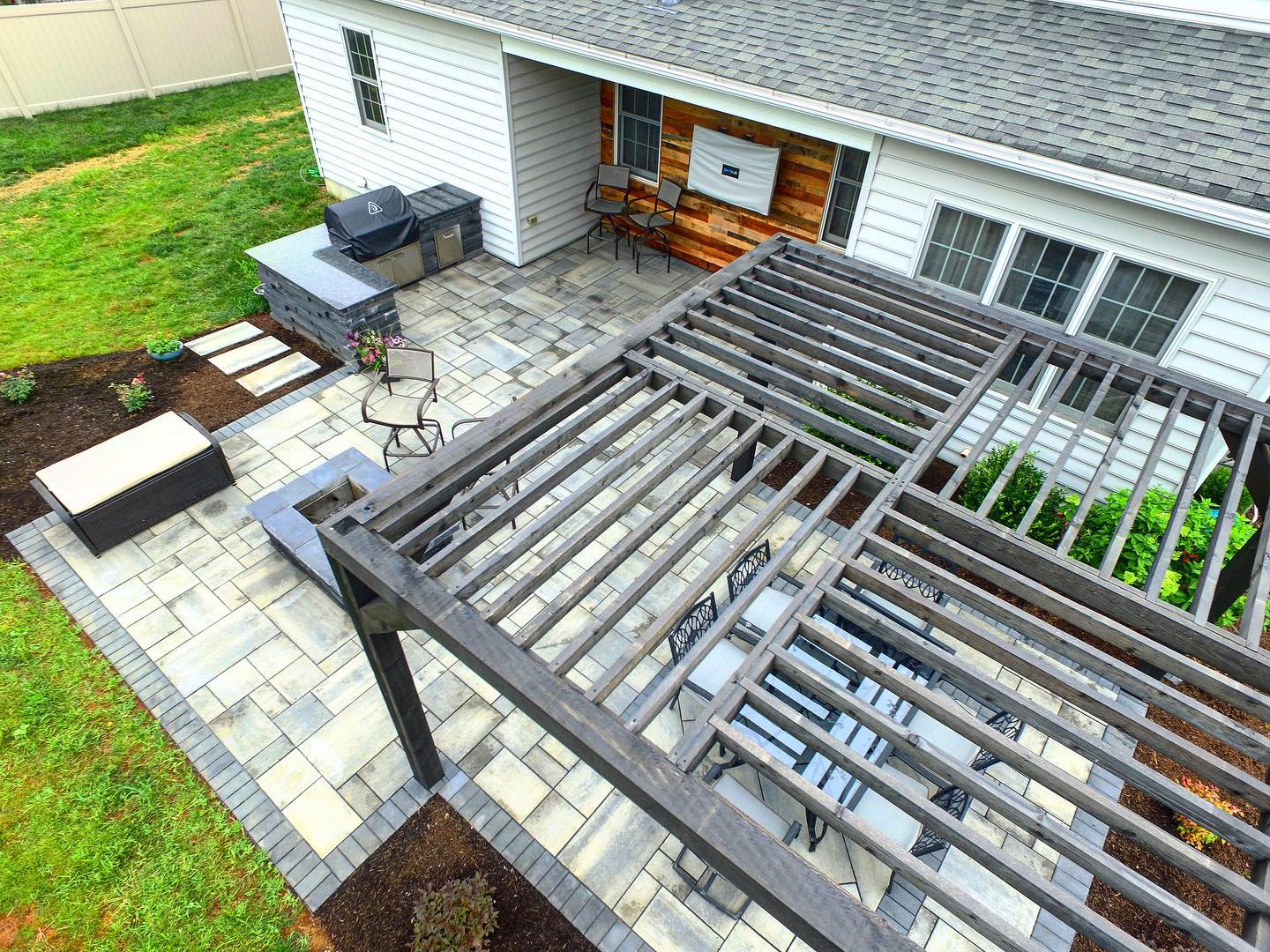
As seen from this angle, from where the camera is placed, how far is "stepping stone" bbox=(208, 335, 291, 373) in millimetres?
8555

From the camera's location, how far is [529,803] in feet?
16.0

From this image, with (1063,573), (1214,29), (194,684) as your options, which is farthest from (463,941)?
(1214,29)

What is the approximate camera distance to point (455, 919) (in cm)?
423

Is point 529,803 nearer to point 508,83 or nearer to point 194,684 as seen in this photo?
point 194,684

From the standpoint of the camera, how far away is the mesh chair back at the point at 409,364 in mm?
7555

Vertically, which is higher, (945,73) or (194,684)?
(945,73)

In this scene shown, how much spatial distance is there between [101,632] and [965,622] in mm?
6614

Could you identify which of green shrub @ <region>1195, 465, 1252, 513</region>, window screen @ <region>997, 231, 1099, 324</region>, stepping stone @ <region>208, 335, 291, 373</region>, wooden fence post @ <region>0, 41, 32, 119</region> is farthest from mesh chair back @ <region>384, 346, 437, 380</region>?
wooden fence post @ <region>0, 41, 32, 119</region>

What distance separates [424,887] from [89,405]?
687 cm

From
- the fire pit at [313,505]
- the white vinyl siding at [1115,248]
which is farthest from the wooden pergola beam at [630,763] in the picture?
the white vinyl siding at [1115,248]

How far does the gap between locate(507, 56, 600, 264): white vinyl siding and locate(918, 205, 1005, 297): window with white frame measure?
560 cm

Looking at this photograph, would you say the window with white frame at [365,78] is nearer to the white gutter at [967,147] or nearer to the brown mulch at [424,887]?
the white gutter at [967,147]

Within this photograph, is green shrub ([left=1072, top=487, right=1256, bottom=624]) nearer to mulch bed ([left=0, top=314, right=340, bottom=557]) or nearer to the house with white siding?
the house with white siding

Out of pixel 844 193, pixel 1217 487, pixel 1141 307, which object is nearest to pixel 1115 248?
pixel 1141 307
